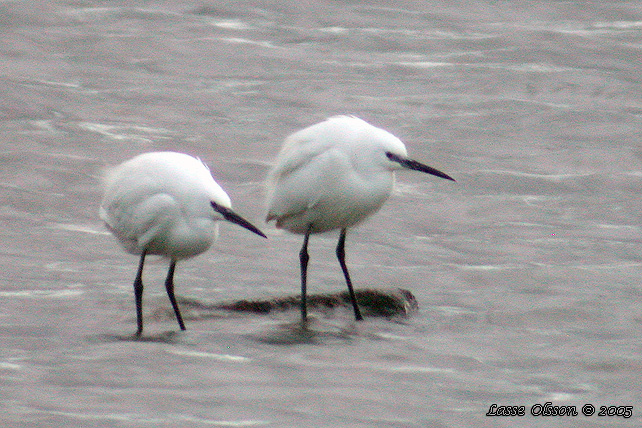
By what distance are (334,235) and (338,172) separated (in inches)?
118

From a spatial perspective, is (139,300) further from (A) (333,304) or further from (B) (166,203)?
(A) (333,304)

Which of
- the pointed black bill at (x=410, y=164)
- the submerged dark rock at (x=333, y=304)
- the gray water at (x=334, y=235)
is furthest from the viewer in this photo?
the submerged dark rock at (x=333, y=304)

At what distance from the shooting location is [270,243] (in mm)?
11328

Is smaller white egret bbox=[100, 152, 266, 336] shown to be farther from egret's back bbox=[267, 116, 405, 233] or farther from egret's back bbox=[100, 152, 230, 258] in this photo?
egret's back bbox=[267, 116, 405, 233]

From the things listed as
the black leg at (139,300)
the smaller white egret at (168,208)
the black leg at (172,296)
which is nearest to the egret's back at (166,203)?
the smaller white egret at (168,208)

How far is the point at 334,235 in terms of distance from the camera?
470 inches

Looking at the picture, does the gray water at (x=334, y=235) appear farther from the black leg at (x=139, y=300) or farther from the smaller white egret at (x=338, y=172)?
the smaller white egret at (x=338, y=172)

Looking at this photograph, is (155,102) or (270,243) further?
(155,102)

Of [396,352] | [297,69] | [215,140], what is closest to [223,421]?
[396,352]

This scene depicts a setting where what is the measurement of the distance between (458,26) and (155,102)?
567 cm

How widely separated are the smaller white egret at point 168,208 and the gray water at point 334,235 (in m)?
0.60

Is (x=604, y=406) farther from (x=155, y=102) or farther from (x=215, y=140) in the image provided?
(x=155, y=102)

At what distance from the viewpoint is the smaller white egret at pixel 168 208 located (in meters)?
8.32

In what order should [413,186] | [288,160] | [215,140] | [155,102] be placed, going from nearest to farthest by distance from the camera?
[288,160], [413,186], [215,140], [155,102]
